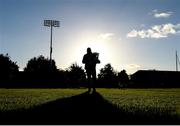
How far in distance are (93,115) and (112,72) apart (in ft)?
452

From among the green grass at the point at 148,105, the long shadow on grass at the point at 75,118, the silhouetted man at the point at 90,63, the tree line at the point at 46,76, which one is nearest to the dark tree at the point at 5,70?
Answer: the tree line at the point at 46,76

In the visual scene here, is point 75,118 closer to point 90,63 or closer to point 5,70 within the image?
point 90,63

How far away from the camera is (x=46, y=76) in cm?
7681

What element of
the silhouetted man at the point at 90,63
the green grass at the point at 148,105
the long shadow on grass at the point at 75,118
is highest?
the silhouetted man at the point at 90,63

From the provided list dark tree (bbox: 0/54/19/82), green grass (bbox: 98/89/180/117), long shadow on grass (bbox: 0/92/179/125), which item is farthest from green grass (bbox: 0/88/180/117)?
dark tree (bbox: 0/54/19/82)

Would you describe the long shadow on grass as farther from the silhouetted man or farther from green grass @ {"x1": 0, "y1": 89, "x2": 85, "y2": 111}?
the silhouetted man

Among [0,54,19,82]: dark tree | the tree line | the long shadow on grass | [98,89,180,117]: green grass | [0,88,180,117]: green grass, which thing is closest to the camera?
the long shadow on grass

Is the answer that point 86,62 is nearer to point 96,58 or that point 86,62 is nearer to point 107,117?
point 96,58

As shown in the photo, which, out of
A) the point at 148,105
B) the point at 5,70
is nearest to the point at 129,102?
the point at 148,105

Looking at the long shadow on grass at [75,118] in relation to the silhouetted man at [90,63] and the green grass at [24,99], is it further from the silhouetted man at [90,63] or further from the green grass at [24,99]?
the silhouetted man at [90,63]

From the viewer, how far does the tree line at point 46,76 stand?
7362 cm

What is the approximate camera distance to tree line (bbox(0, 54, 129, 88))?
73.6 meters

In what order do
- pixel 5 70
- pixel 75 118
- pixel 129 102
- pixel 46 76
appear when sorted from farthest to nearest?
pixel 5 70 → pixel 46 76 → pixel 129 102 → pixel 75 118

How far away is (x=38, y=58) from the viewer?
134625 mm
